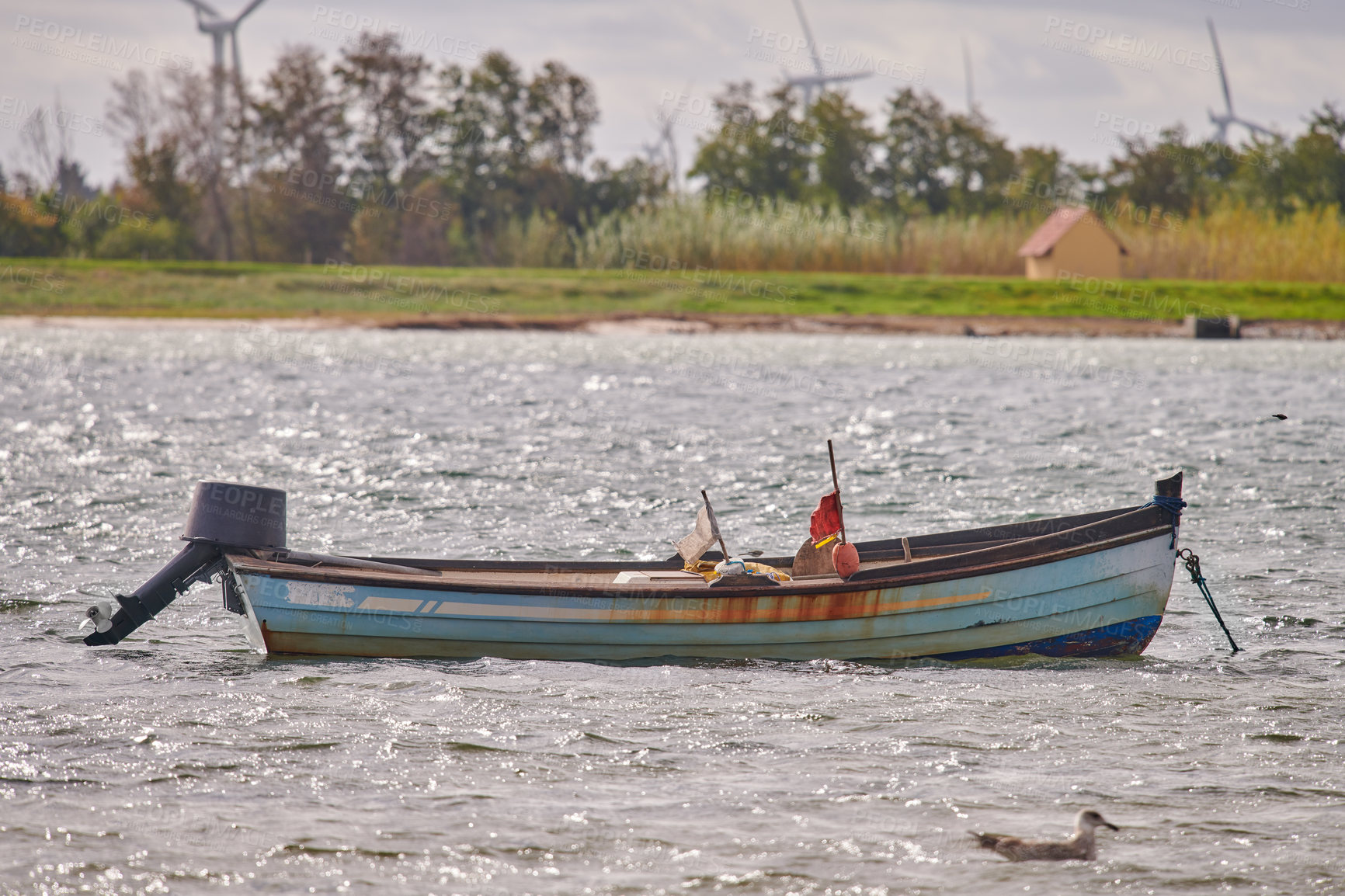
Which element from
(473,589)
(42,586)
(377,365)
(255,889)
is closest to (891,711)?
(473,589)

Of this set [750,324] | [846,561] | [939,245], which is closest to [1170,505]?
[846,561]

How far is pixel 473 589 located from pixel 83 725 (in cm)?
269

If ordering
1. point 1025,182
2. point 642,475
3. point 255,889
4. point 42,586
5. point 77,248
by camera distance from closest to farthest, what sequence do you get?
point 255,889, point 42,586, point 642,475, point 77,248, point 1025,182

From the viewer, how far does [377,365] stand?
3603cm

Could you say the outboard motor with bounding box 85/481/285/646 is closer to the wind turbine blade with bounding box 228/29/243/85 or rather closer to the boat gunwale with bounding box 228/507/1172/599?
the boat gunwale with bounding box 228/507/1172/599

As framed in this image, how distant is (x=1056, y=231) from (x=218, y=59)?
44314 mm

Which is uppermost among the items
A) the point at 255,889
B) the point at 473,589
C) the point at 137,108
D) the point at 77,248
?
the point at 137,108

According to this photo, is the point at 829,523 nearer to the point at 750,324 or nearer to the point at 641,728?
the point at 641,728

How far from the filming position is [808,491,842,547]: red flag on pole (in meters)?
10.3

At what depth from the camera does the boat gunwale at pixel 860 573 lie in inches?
376

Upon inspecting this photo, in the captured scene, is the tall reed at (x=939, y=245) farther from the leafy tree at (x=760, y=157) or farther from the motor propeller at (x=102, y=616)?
the motor propeller at (x=102, y=616)

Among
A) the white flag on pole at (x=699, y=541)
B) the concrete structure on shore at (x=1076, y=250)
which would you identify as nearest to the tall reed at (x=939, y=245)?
the concrete structure on shore at (x=1076, y=250)

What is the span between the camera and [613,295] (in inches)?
1886

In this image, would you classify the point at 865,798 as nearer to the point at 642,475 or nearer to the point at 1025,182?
the point at 642,475
